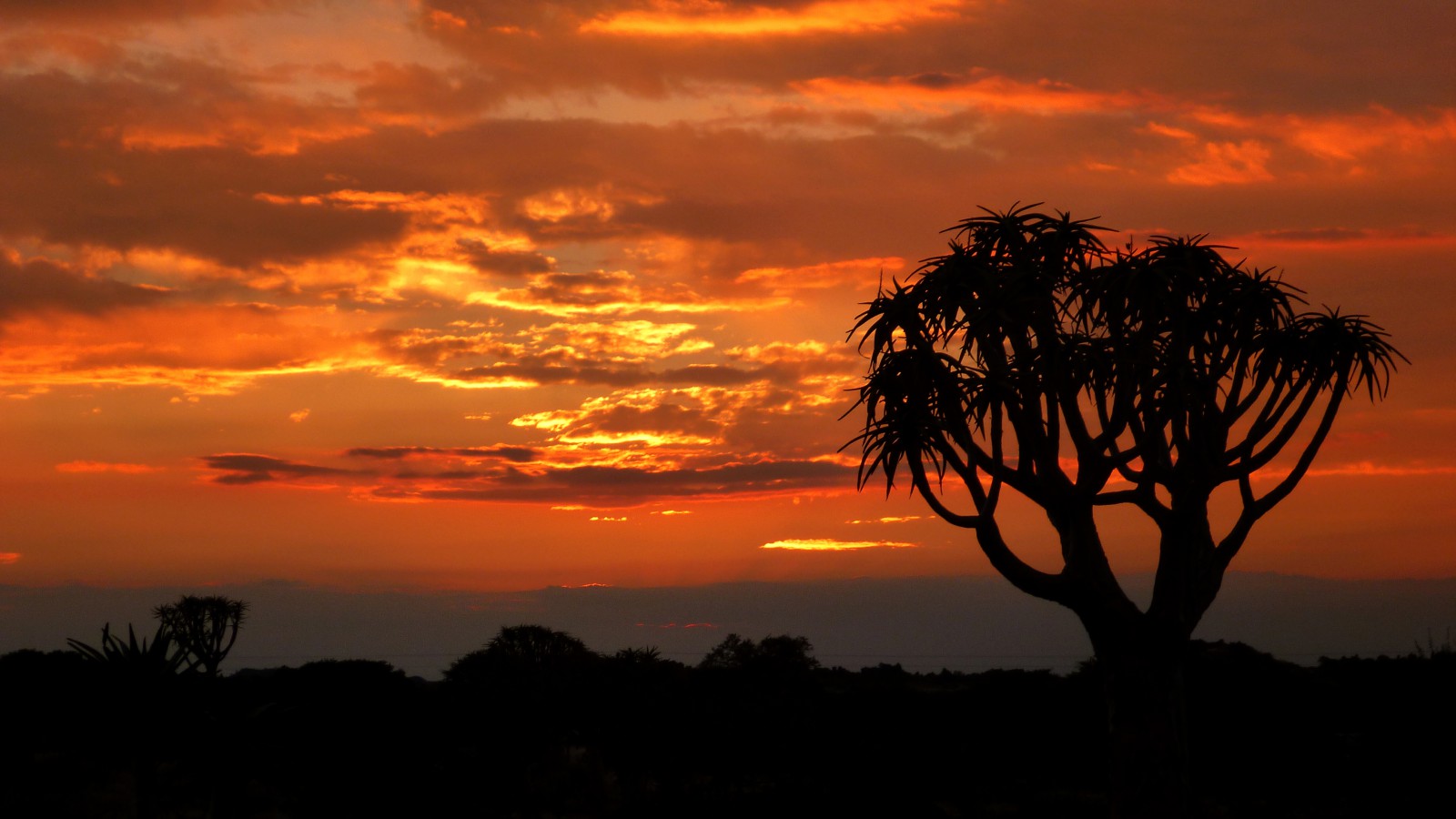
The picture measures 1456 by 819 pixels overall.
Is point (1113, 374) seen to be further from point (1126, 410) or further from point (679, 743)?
point (679, 743)

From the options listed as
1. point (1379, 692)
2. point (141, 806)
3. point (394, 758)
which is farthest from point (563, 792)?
point (1379, 692)

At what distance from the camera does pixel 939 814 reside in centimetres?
2183

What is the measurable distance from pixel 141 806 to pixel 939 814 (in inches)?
509

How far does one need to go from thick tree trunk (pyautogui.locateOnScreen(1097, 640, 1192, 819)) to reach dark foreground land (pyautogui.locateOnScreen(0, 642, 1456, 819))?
13.4 feet

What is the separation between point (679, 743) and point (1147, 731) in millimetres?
13299

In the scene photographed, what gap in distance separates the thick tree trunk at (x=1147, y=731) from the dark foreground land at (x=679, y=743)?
408 cm

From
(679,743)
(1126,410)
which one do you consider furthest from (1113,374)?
(679,743)

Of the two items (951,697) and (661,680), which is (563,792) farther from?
(951,697)

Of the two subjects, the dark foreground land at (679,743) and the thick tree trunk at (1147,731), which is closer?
the thick tree trunk at (1147,731)

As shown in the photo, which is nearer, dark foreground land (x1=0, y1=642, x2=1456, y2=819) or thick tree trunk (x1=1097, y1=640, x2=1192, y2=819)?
thick tree trunk (x1=1097, y1=640, x2=1192, y2=819)

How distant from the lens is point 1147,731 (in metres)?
18.1

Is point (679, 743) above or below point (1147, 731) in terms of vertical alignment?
below

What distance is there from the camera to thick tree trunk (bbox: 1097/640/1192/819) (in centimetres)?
1789

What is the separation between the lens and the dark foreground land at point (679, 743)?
73.9 ft
